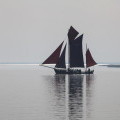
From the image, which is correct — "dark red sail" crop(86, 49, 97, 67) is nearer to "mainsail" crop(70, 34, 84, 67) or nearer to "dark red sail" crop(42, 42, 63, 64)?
"mainsail" crop(70, 34, 84, 67)

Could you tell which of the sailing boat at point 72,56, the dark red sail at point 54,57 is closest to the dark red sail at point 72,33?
the sailing boat at point 72,56

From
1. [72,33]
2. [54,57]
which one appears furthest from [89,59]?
[54,57]

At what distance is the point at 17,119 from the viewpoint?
46.6 m

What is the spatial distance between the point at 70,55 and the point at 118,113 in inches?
3661

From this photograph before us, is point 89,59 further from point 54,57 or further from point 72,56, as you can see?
point 54,57

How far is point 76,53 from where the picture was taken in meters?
142

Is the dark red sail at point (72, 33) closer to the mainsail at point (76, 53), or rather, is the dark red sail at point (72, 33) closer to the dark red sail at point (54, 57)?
the mainsail at point (76, 53)

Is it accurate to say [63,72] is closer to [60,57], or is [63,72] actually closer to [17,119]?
[60,57]

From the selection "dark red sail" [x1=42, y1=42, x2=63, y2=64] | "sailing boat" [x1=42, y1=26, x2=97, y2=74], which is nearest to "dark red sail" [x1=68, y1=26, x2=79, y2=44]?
"sailing boat" [x1=42, y1=26, x2=97, y2=74]

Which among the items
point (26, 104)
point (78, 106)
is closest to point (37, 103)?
point (26, 104)

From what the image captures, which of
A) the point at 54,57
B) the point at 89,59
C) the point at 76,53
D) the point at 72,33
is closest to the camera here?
the point at 54,57

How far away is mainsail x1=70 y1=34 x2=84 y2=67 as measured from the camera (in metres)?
142

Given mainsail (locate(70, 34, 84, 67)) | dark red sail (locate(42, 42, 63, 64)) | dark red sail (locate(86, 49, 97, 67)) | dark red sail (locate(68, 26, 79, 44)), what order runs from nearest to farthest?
1. dark red sail (locate(42, 42, 63, 64))
2. mainsail (locate(70, 34, 84, 67))
3. dark red sail (locate(86, 49, 97, 67))
4. dark red sail (locate(68, 26, 79, 44))

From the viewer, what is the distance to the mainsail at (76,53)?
142000 millimetres
